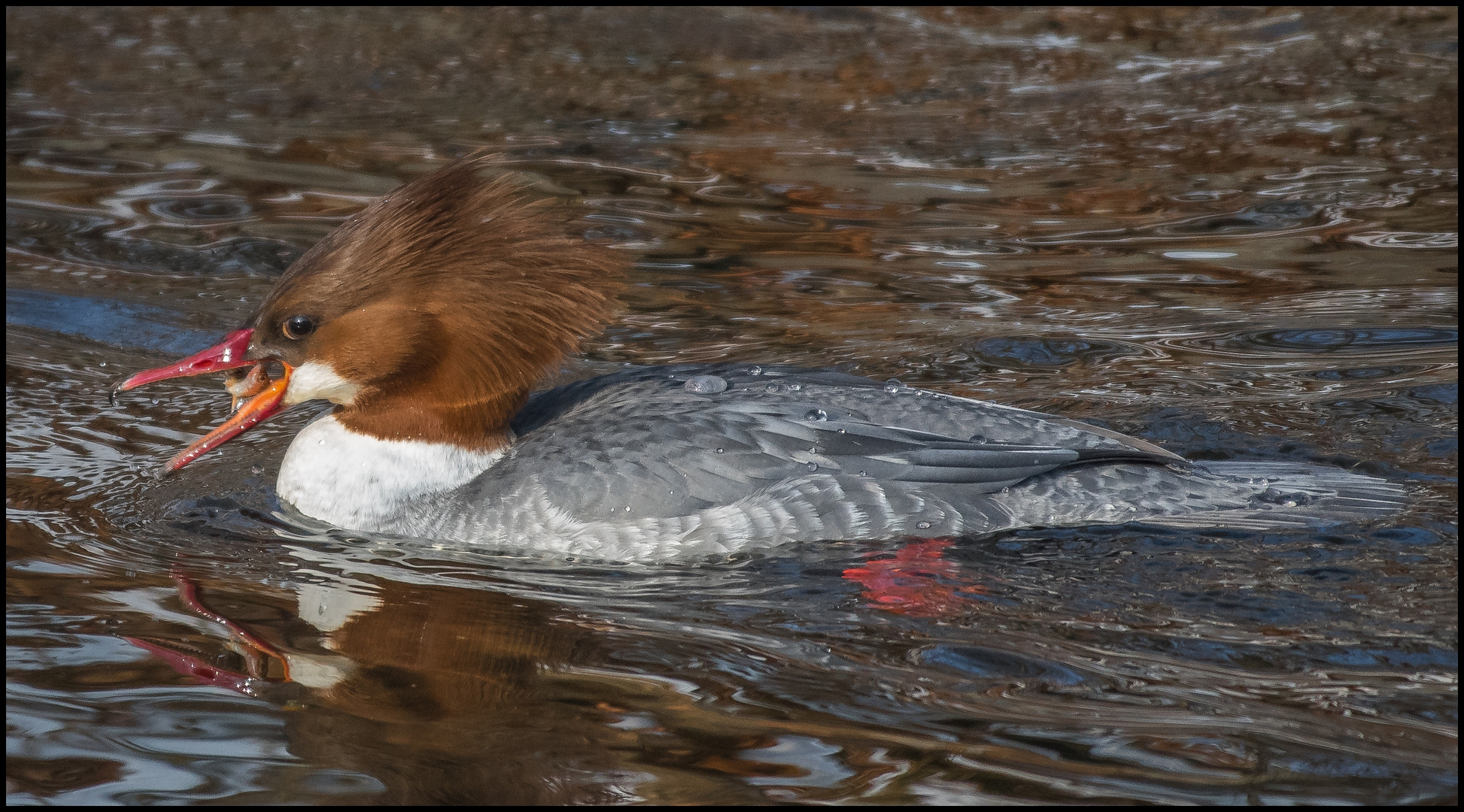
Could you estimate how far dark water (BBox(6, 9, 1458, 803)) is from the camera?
11.7ft

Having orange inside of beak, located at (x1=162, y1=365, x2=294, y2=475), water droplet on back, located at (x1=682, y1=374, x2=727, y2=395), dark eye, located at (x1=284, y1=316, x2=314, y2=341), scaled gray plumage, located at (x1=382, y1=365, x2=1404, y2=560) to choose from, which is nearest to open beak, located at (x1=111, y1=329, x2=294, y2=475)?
orange inside of beak, located at (x1=162, y1=365, x2=294, y2=475)

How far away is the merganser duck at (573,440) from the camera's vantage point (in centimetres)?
472

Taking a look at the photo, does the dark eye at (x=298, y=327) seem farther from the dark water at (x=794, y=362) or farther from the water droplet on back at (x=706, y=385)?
the water droplet on back at (x=706, y=385)

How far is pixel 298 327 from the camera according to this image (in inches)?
188

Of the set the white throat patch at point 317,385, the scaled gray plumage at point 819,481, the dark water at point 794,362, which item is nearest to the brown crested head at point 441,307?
the white throat patch at point 317,385

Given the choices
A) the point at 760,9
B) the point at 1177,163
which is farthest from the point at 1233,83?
the point at 760,9

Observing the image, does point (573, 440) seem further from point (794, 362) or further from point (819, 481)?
point (794, 362)

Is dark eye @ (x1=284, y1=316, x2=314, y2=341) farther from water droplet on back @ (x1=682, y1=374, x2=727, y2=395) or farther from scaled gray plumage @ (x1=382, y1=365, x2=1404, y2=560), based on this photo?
water droplet on back @ (x1=682, y1=374, x2=727, y2=395)

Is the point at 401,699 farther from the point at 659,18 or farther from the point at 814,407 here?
the point at 659,18

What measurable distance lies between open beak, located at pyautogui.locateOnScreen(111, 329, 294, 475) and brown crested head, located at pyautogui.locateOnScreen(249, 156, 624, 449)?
0.04 meters

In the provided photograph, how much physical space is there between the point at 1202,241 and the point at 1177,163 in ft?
3.79

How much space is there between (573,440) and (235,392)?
3.84 ft

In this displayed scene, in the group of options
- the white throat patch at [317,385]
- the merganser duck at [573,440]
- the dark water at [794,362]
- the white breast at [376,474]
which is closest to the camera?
the dark water at [794,362]

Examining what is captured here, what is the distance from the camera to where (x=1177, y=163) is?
8.81m
